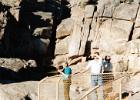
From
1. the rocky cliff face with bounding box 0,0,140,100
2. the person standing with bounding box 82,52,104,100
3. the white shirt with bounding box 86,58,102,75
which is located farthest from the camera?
the rocky cliff face with bounding box 0,0,140,100

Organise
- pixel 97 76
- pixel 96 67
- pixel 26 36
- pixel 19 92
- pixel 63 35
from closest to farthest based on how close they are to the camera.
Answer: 1. pixel 97 76
2. pixel 96 67
3. pixel 19 92
4. pixel 26 36
5. pixel 63 35

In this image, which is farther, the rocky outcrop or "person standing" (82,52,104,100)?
the rocky outcrop

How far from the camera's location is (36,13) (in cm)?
5156

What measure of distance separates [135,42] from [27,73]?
1205 centimetres

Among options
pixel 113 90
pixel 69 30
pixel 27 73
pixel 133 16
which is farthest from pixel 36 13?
pixel 113 90

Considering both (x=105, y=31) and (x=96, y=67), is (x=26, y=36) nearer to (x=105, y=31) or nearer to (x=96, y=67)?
(x=105, y=31)

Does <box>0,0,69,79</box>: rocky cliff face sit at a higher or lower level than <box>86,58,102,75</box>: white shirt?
lower

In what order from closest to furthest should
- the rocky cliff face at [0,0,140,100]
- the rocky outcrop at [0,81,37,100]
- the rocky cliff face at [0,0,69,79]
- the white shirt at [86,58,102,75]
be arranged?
the white shirt at [86,58,102,75] < the rocky outcrop at [0,81,37,100] < the rocky cliff face at [0,0,140,100] < the rocky cliff face at [0,0,69,79]

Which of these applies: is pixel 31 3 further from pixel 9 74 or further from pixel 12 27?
pixel 9 74

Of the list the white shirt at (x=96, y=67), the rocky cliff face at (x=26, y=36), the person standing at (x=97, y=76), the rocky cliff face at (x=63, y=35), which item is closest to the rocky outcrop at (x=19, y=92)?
the person standing at (x=97, y=76)

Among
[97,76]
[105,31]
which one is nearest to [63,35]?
[105,31]

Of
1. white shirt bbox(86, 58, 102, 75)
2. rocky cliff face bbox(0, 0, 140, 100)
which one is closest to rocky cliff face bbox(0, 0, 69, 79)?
rocky cliff face bbox(0, 0, 140, 100)

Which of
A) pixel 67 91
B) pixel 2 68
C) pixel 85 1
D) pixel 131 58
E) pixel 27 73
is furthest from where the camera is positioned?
pixel 85 1

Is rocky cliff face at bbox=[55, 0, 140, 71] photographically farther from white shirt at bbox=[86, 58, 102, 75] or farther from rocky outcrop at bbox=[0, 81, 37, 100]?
white shirt at bbox=[86, 58, 102, 75]
